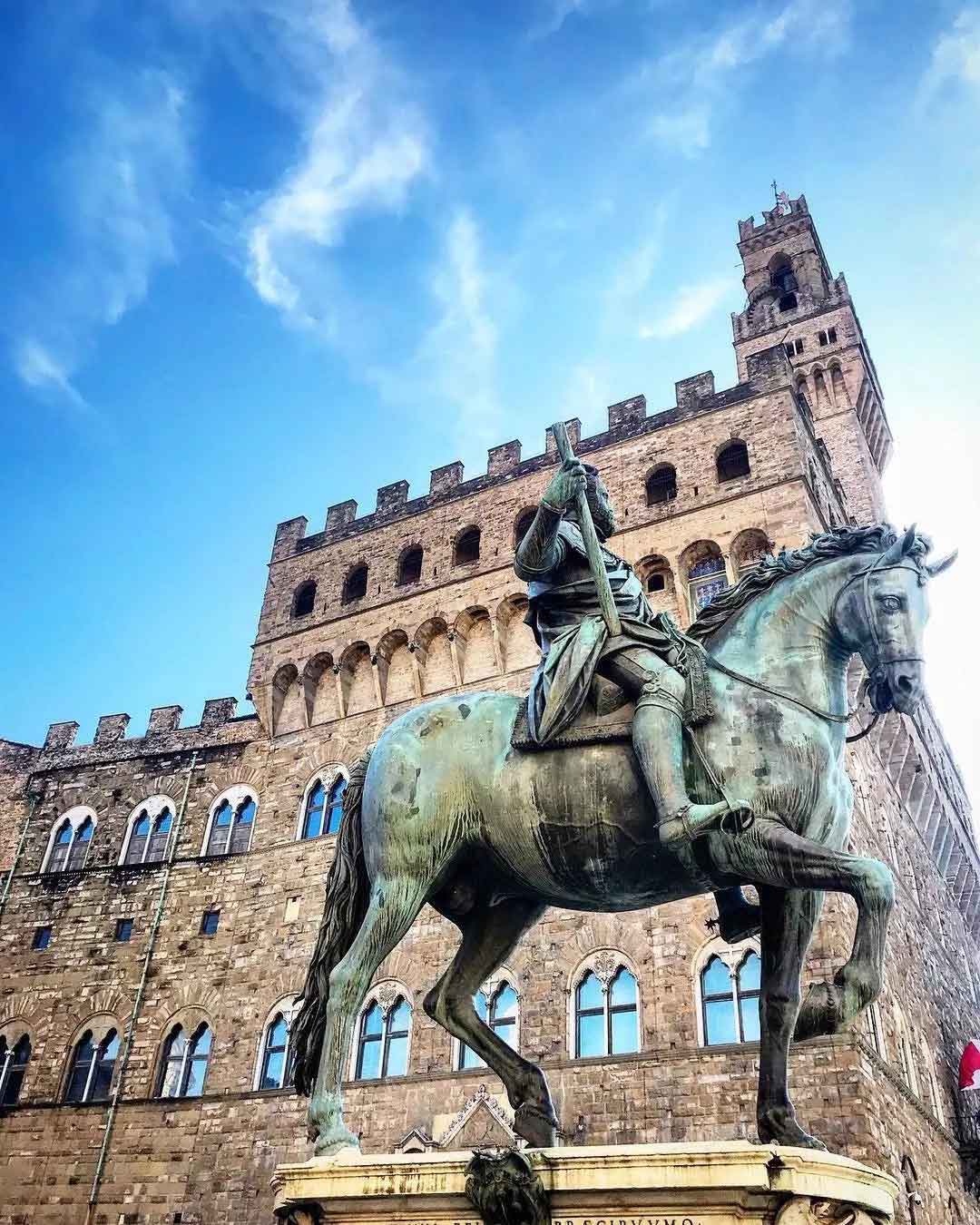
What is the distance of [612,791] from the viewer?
15.4ft

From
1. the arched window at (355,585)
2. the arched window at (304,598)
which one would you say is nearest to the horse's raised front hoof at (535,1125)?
the arched window at (355,585)

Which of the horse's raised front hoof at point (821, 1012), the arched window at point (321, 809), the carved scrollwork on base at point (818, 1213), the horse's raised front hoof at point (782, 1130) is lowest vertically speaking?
the carved scrollwork on base at point (818, 1213)

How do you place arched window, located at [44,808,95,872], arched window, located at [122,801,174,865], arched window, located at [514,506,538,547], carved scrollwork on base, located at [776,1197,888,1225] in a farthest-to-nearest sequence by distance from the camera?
arched window, located at [44,808,95,872] → arched window, located at [122,801,174,865] → arched window, located at [514,506,538,547] → carved scrollwork on base, located at [776,1197,888,1225]

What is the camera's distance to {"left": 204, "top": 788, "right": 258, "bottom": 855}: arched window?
2345 centimetres

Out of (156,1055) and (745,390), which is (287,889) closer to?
(156,1055)

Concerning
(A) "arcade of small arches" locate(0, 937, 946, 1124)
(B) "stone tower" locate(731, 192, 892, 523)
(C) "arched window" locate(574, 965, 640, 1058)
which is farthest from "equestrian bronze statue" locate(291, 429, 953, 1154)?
(B) "stone tower" locate(731, 192, 892, 523)

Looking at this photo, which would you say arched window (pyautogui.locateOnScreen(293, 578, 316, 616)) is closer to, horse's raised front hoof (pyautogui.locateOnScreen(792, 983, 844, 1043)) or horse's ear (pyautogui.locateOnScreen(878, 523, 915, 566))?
horse's ear (pyautogui.locateOnScreen(878, 523, 915, 566))

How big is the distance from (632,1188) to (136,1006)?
20.5 meters

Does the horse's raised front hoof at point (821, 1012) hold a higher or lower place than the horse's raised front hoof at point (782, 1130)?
higher

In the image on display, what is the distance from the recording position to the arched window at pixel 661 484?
72.8ft

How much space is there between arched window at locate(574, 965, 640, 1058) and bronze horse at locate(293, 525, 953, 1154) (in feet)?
41.0

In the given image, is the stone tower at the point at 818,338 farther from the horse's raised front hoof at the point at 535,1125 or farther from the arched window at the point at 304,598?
the horse's raised front hoof at the point at 535,1125

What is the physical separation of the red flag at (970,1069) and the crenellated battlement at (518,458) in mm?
15452

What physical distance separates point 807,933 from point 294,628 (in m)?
21.7
